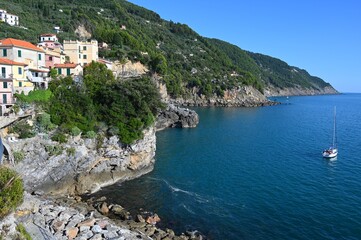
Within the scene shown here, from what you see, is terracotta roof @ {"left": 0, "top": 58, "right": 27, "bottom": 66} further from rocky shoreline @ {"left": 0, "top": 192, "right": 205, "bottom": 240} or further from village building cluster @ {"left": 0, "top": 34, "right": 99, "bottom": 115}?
rocky shoreline @ {"left": 0, "top": 192, "right": 205, "bottom": 240}

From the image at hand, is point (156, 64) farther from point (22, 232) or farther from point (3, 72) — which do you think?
point (22, 232)

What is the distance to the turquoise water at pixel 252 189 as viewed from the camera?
99.0 feet

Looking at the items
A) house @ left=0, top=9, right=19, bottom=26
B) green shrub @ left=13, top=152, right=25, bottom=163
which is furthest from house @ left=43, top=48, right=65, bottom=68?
house @ left=0, top=9, right=19, bottom=26

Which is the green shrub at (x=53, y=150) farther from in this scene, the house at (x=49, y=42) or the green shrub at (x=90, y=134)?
the house at (x=49, y=42)

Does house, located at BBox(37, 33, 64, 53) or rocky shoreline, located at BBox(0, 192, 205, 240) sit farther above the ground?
house, located at BBox(37, 33, 64, 53)

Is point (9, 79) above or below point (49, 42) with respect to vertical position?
below

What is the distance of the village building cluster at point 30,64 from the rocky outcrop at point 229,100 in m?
70.8

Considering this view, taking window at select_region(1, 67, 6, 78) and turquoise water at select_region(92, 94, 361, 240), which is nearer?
turquoise water at select_region(92, 94, 361, 240)

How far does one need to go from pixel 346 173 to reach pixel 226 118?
5552 centimetres

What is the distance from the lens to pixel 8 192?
21.2 meters

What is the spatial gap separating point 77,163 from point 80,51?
31.5 metres

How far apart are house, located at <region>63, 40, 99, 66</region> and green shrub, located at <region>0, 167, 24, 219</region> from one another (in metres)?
41.2

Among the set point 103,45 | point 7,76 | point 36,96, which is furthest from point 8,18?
point 36,96

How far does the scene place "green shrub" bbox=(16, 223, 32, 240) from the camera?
68.1 feet
